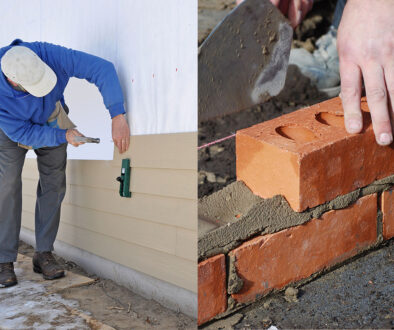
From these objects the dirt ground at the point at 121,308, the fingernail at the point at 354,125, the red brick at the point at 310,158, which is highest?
the fingernail at the point at 354,125

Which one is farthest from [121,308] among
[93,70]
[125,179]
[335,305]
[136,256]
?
[93,70]

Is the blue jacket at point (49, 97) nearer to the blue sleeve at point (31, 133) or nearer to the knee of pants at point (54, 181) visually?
the blue sleeve at point (31, 133)

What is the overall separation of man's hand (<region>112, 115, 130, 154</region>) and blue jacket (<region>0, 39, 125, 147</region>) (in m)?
0.03

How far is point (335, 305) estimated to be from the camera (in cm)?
124

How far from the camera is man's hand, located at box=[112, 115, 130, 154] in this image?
5.87ft

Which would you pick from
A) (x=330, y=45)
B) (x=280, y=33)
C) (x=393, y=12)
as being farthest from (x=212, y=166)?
(x=330, y=45)

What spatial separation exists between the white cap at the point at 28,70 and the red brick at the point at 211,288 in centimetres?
108

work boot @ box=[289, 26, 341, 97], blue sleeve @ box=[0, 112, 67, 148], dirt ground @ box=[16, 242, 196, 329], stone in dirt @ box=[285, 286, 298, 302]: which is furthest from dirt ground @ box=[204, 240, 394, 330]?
work boot @ box=[289, 26, 341, 97]

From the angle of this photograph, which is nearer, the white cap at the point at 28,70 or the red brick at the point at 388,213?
the red brick at the point at 388,213

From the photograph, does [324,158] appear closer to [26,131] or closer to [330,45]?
[26,131]

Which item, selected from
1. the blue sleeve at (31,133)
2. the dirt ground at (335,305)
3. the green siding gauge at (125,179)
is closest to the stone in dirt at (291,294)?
the dirt ground at (335,305)

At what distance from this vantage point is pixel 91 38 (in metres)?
1.96

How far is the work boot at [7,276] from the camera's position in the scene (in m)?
2.05

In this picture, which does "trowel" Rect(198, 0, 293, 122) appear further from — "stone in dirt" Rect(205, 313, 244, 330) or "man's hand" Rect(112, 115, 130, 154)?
"stone in dirt" Rect(205, 313, 244, 330)
